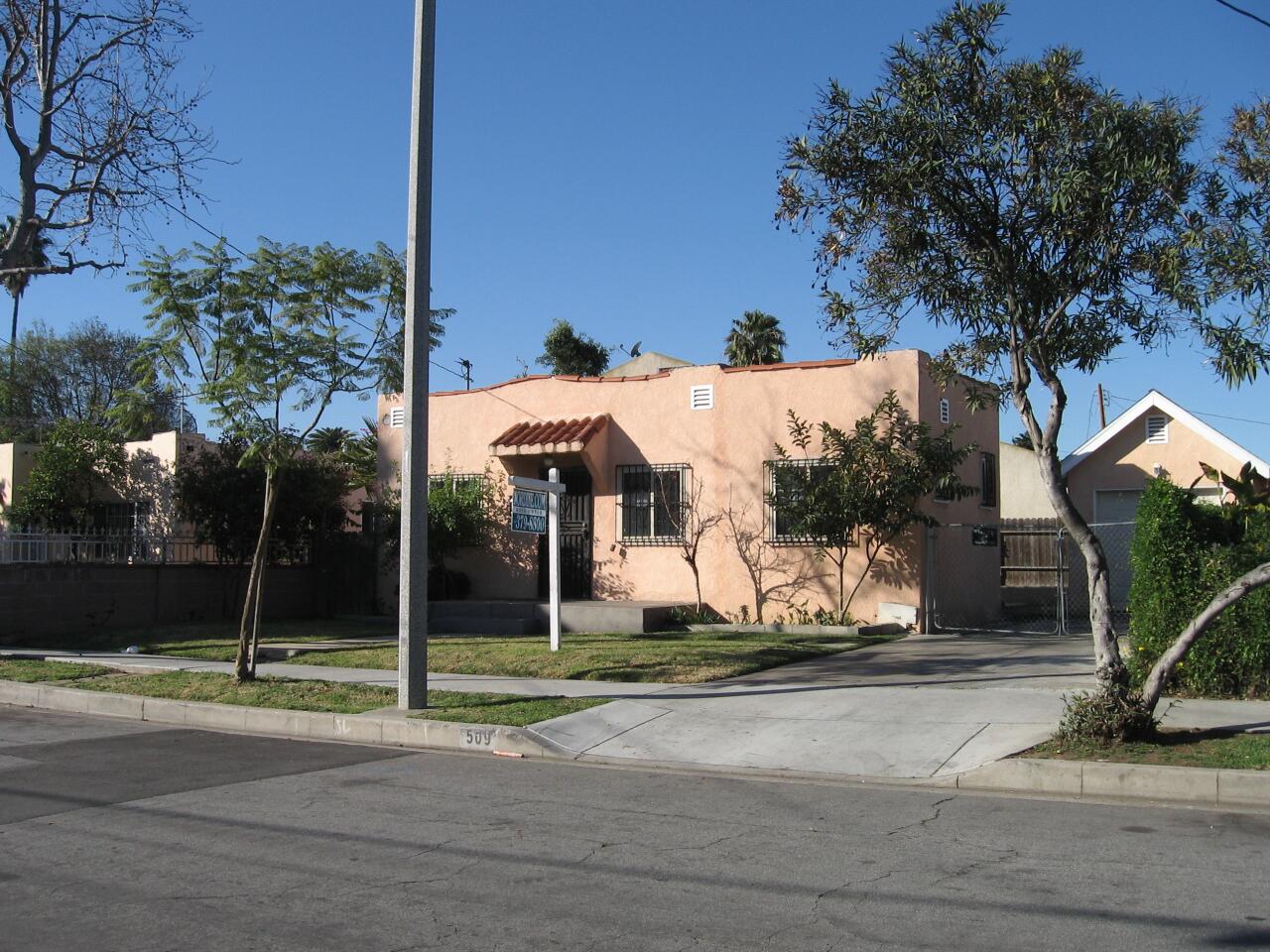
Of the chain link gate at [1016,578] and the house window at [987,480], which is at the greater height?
the house window at [987,480]

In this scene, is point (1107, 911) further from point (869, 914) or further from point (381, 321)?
point (381, 321)

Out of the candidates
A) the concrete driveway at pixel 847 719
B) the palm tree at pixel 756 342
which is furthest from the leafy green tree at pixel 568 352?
the concrete driveway at pixel 847 719

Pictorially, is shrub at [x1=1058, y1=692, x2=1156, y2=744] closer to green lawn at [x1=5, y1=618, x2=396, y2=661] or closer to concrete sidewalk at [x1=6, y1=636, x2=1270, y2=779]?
concrete sidewalk at [x1=6, y1=636, x2=1270, y2=779]

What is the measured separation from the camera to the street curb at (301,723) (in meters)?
10.5

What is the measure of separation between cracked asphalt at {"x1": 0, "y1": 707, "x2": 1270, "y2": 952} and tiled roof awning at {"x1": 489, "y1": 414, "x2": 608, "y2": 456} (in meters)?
11.3

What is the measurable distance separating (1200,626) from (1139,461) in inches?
688

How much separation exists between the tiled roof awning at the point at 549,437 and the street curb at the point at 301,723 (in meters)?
9.00

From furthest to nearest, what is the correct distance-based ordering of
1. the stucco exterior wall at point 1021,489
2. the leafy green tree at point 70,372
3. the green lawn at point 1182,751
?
the leafy green tree at point 70,372
the stucco exterior wall at point 1021,489
the green lawn at point 1182,751

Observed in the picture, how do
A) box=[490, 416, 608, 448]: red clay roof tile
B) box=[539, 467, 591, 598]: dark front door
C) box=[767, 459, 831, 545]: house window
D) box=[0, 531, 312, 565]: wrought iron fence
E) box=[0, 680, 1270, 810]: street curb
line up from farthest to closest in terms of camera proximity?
box=[539, 467, 591, 598]: dark front door < box=[490, 416, 608, 448]: red clay roof tile < box=[0, 531, 312, 565]: wrought iron fence < box=[767, 459, 831, 545]: house window < box=[0, 680, 1270, 810]: street curb

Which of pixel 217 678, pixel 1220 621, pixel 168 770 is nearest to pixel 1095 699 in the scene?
pixel 1220 621

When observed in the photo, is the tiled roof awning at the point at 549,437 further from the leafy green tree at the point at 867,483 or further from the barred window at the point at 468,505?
the leafy green tree at the point at 867,483

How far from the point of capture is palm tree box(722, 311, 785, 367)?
38719mm

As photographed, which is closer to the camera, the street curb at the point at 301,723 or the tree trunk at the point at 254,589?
the street curb at the point at 301,723

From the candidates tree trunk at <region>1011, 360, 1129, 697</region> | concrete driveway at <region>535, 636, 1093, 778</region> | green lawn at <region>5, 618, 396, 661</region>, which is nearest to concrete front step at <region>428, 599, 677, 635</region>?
green lawn at <region>5, 618, 396, 661</region>
